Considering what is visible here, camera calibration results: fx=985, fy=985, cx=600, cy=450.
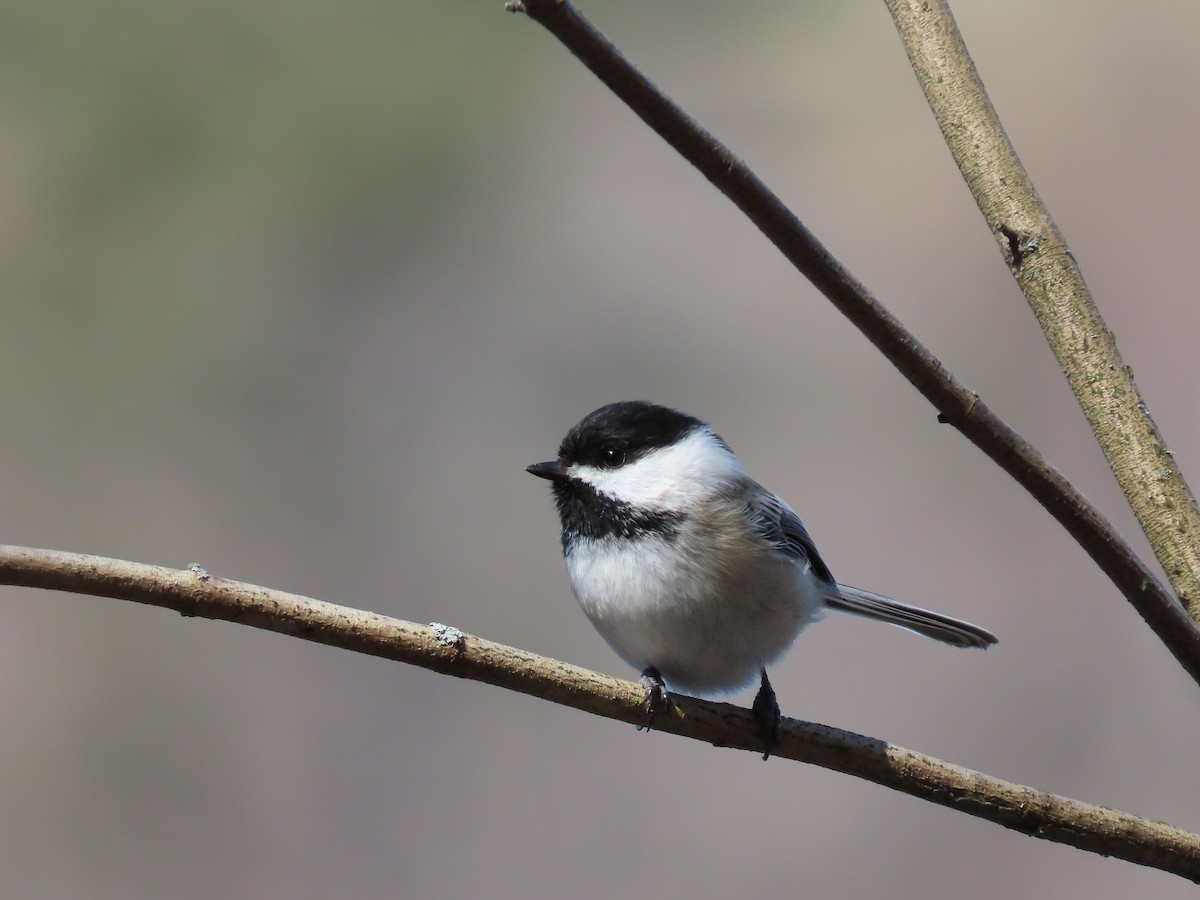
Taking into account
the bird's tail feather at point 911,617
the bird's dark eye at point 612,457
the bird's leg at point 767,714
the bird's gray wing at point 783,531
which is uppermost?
the bird's dark eye at point 612,457

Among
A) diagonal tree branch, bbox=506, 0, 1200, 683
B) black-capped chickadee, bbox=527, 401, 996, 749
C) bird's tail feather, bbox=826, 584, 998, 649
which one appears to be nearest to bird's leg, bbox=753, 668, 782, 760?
black-capped chickadee, bbox=527, 401, 996, 749

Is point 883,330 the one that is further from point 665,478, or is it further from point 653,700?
point 665,478

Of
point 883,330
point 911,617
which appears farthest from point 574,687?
point 911,617

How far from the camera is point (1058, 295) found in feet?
2.77

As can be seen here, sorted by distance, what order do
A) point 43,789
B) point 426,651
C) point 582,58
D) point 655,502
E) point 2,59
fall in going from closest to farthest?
point 582,58, point 426,651, point 655,502, point 43,789, point 2,59

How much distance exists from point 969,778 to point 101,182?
209 centimetres

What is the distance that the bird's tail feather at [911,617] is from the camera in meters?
1.32

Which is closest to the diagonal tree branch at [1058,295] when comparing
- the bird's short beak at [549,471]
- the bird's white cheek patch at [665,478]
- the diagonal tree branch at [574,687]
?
the diagonal tree branch at [574,687]

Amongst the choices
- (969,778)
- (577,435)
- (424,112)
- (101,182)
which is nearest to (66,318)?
(101,182)

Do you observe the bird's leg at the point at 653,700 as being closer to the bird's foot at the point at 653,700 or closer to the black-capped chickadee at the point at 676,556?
the bird's foot at the point at 653,700

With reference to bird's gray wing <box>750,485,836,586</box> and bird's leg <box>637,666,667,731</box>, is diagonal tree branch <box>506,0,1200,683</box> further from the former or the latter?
bird's gray wing <box>750,485,836,586</box>

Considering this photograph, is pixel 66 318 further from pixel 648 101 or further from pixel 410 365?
pixel 648 101

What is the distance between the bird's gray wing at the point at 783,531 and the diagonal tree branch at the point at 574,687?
13.0 inches

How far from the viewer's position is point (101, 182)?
7.04ft
